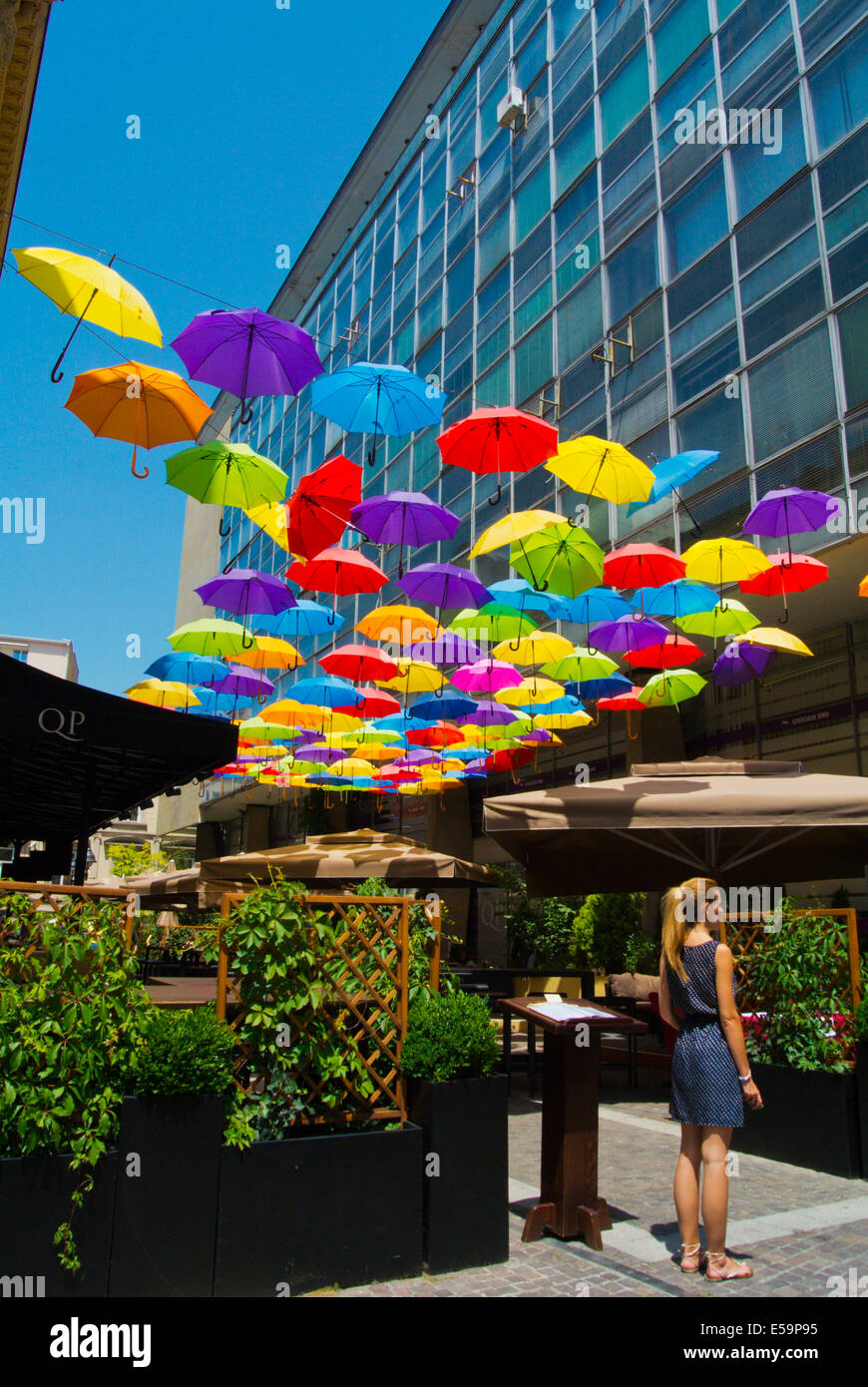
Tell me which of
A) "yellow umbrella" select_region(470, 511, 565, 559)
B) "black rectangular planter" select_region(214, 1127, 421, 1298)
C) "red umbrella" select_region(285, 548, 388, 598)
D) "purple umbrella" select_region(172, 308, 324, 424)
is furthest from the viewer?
"red umbrella" select_region(285, 548, 388, 598)

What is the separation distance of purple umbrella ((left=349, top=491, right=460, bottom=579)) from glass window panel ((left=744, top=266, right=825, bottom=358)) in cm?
688

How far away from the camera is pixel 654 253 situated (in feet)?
58.1

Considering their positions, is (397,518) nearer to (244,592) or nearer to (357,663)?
(244,592)

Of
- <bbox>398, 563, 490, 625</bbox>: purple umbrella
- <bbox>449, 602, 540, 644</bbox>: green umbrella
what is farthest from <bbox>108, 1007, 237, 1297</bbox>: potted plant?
<bbox>449, 602, 540, 644</bbox>: green umbrella

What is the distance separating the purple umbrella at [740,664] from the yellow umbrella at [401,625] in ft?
14.9

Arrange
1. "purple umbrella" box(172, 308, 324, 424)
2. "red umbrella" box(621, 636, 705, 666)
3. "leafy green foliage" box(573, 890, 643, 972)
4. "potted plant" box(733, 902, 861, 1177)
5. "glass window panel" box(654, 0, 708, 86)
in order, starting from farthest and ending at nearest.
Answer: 1. "glass window panel" box(654, 0, 708, 86)
2. "leafy green foliage" box(573, 890, 643, 972)
3. "red umbrella" box(621, 636, 705, 666)
4. "purple umbrella" box(172, 308, 324, 424)
5. "potted plant" box(733, 902, 861, 1177)

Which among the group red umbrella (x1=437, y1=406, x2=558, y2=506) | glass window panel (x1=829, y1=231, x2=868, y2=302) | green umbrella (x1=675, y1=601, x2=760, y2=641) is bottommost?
green umbrella (x1=675, y1=601, x2=760, y2=641)

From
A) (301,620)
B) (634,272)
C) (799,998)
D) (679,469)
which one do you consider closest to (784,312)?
(634,272)

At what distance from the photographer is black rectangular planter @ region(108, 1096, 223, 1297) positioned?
3898 mm

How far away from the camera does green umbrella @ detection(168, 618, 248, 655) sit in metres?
13.2

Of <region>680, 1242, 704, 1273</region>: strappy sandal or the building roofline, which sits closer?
<region>680, 1242, 704, 1273</region>: strappy sandal

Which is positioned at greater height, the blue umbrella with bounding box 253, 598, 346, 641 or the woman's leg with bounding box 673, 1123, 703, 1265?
the blue umbrella with bounding box 253, 598, 346, 641

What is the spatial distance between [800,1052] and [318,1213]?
3986 mm

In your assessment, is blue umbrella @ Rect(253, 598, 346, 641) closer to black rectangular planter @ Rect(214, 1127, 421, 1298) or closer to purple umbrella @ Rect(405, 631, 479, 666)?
purple umbrella @ Rect(405, 631, 479, 666)
